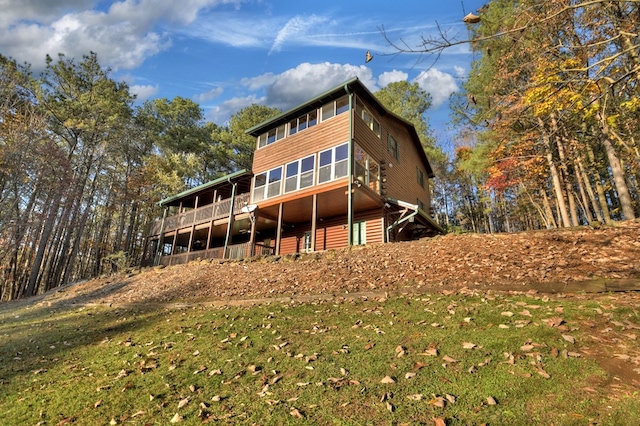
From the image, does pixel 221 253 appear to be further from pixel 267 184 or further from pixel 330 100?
pixel 330 100

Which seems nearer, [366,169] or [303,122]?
[366,169]

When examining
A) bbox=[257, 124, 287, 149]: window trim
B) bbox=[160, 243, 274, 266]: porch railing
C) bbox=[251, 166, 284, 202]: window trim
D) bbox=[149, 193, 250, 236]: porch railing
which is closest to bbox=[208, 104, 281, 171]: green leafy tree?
bbox=[149, 193, 250, 236]: porch railing

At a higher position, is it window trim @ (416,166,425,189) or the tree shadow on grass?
window trim @ (416,166,425,189)

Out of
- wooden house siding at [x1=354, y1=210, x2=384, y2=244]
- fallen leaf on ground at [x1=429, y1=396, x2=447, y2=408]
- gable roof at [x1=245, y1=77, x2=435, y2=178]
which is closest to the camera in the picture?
fallen leaf on ground at [x1=429, y1=396, x2=447, y2=408]

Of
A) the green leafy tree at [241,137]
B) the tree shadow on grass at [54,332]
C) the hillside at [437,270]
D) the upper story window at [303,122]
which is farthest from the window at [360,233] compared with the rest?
the green leafy tree at [241,137]

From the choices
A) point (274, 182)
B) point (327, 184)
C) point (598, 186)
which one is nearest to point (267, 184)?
point (274, 182)

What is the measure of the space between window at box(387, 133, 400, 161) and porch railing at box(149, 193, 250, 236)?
902 cm

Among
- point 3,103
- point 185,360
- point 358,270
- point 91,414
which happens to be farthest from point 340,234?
point 3,103

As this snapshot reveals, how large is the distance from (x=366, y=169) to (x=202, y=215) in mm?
12053

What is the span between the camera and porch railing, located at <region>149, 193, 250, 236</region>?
779 inches

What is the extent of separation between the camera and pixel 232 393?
4.10 metres

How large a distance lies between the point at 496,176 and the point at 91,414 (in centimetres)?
2280

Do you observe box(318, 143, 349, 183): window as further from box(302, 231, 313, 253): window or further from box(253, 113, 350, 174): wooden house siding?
box(302, 231, 313, 253): window

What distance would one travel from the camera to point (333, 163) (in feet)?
51.9
